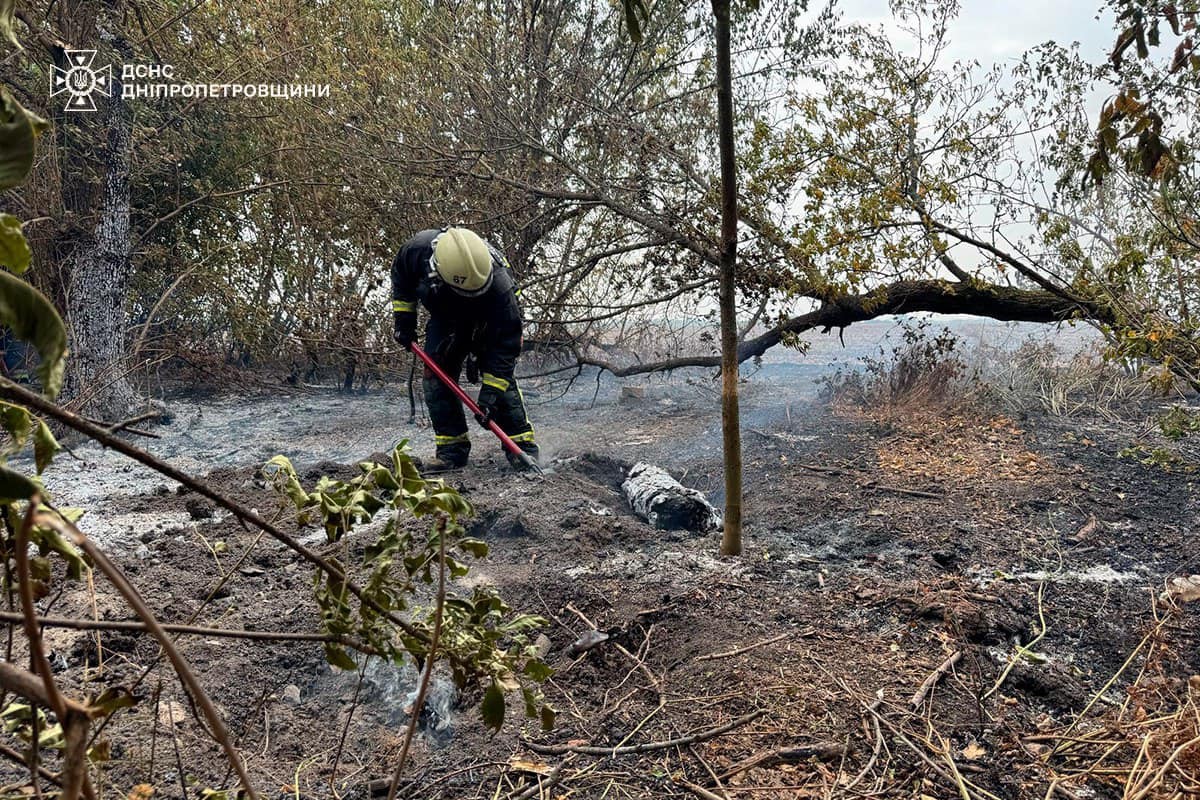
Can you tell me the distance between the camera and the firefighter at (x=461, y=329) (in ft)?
18.1

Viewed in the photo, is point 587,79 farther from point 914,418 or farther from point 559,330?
point 914,418

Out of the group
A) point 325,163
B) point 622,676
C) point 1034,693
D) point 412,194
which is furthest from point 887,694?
point 325,163

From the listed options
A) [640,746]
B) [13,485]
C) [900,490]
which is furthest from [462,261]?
[13,485]

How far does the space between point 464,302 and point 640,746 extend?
4173 mm

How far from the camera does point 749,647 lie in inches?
107

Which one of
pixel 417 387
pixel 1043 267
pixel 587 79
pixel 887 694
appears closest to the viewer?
pixel 887 694

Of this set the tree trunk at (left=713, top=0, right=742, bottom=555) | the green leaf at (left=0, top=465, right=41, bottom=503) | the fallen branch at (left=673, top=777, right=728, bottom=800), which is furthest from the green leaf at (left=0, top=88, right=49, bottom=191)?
the tree trunk at (left=713, top=0, right=742, bottom=555)

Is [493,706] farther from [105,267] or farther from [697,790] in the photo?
[105,267]

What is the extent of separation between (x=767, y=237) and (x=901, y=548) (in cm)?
272

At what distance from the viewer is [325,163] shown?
823 cm

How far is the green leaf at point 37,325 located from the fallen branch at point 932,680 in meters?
2.40

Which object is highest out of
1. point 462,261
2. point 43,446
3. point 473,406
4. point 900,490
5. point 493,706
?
point 462,261

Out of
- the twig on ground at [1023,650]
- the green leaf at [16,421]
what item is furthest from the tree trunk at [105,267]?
the twig on ground at [1023,650]

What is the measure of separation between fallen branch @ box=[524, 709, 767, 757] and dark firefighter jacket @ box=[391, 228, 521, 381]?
381 cm
